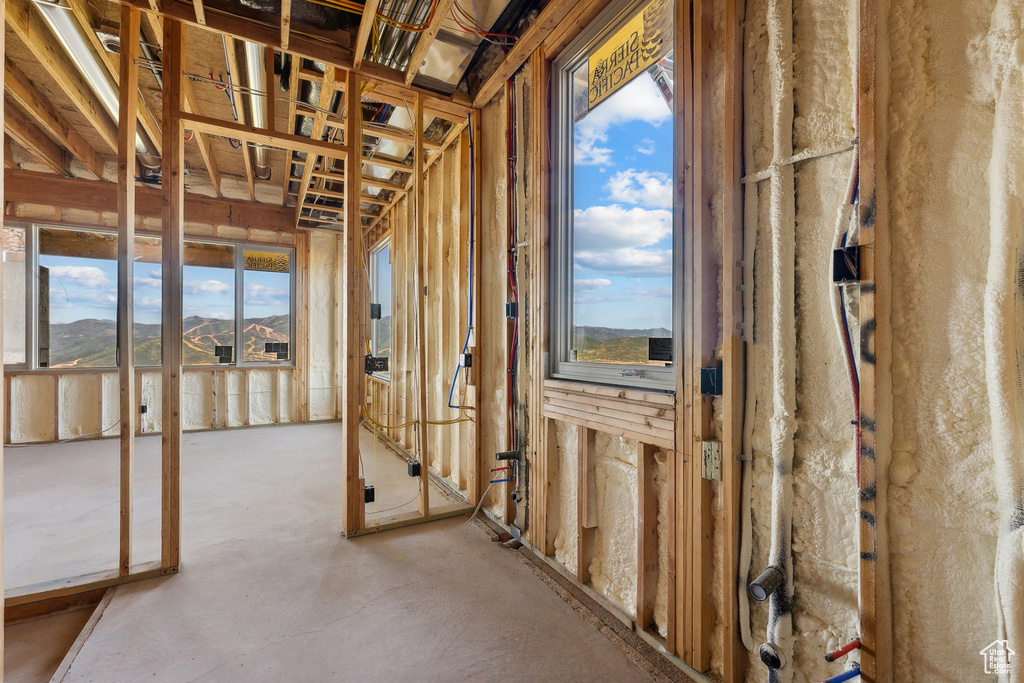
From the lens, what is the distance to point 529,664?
1.64 meters

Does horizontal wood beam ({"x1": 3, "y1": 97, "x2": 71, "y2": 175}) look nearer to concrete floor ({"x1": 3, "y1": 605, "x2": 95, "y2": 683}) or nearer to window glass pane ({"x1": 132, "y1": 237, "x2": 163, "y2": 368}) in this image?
window glass pane ({"x1": 132, "y1": 237, "x2": 163, "y2": 368})

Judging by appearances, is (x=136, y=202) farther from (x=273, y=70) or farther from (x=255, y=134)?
(x=255, y=134)

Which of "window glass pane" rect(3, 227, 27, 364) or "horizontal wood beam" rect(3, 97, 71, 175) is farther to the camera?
"window glass pane" rect(3, 227, 27, 364)

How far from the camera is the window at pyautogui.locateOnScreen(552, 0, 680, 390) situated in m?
1.79

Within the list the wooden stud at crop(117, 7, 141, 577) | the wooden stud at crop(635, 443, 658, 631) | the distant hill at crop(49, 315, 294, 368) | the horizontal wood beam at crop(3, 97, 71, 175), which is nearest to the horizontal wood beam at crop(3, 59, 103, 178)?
the horizontal wood beam at crop(3, 97, 71, 175)

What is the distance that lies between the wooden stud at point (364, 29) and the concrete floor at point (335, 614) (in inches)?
110

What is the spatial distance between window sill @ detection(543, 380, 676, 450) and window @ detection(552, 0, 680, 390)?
0.08 m

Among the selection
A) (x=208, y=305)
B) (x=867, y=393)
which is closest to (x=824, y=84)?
(x=867, y=393)

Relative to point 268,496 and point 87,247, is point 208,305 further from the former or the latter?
point 268,496

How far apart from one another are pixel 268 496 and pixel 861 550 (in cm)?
355

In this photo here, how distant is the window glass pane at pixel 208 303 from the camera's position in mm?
5793

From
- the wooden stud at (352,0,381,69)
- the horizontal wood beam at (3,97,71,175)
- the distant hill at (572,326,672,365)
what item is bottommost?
the distant hill at (572,326,672,365)

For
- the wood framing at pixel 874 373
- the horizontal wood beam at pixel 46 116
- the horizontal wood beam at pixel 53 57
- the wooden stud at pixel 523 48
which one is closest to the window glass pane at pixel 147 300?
the horizontal wood beam at pixel 46 116

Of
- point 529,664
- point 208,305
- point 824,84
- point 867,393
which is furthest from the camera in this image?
point 208,305
